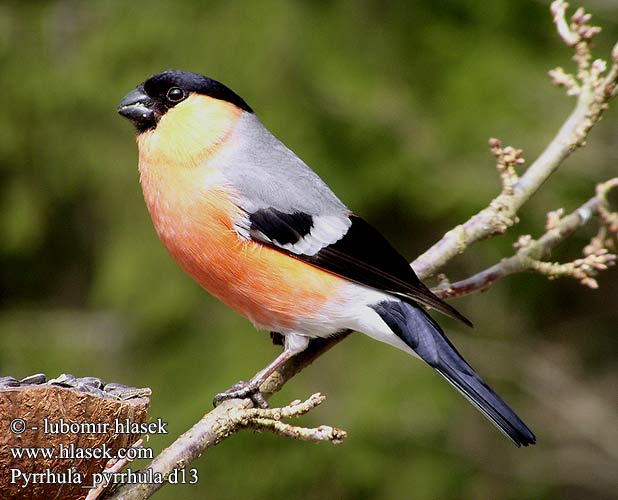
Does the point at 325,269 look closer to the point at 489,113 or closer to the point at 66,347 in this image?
the point at 489,113

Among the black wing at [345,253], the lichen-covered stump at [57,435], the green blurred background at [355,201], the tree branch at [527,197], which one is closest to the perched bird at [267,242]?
the black wing at [345,253]

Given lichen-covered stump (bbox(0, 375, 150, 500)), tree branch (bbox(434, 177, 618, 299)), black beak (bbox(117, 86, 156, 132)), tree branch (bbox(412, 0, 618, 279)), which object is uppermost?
black beak (bbox(117, 86, 156, 132))

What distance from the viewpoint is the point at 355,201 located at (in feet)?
16.2

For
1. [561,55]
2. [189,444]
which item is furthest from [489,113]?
[189,444]

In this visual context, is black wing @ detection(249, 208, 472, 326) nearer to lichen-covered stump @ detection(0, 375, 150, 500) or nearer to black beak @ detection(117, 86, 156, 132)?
black beak @ detection(117, 86, 156, 132)

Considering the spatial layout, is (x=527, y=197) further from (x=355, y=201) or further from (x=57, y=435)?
(x=355, y=201)

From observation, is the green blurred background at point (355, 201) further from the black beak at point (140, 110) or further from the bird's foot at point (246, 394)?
the bird's foot at point (246, 394)

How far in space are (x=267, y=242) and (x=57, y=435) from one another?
3.29 ft

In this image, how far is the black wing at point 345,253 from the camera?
8.73ft

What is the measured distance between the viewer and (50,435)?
1864 mm

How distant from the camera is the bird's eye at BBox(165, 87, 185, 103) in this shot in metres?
2.82

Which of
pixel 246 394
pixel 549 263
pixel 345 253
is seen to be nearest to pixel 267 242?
pixel 345 253

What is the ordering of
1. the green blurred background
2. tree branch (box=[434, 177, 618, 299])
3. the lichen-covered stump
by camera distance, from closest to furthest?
the lichen-covered stump, tree branch (box=[434, 177, 618, 299]), the green blurred background

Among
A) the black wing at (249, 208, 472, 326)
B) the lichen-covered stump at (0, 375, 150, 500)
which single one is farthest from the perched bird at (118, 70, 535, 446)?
the lichen-covered stump at (0, 375, 150, 500)
